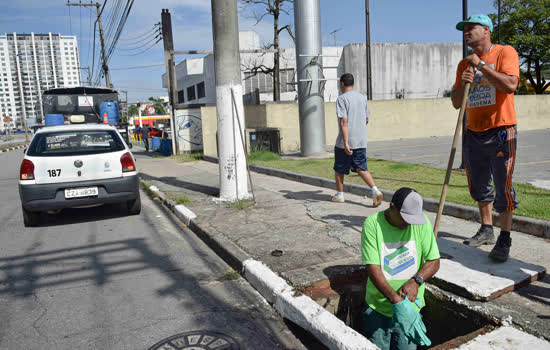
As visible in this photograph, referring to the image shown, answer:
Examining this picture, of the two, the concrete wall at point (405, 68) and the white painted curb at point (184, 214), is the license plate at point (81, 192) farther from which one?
the concrete wall at point (405, 68)

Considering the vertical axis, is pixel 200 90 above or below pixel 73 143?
above

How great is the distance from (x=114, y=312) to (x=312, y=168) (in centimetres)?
662

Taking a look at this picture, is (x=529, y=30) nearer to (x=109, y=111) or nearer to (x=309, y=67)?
(x=309, y=67)

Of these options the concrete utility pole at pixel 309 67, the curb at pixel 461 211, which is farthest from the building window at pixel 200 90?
the curb at pixel 461 211

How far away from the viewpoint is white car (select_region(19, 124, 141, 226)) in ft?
19.4

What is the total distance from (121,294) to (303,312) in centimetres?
171

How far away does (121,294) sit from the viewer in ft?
12.0

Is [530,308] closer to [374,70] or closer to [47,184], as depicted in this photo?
[47,184]

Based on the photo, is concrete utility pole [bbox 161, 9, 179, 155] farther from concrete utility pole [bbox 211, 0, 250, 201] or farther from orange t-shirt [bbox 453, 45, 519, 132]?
orange t-shirt [bbox 453, 45, 519, 132]

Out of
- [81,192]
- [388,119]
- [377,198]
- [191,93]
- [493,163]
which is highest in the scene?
[191,93]

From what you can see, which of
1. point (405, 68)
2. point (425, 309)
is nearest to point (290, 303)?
point (425, 309)

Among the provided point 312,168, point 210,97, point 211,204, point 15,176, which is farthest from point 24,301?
point 210,97

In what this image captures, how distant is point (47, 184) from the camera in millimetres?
5914

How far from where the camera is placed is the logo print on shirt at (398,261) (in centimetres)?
Answer: 285
